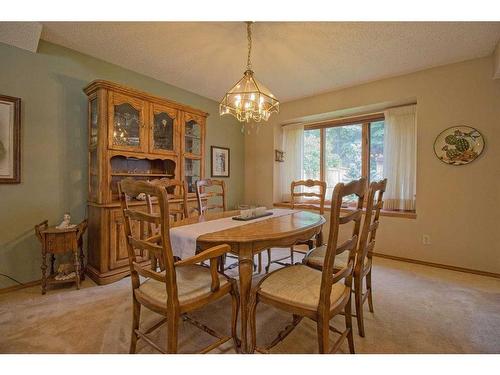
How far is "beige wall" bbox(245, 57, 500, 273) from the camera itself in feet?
8.80

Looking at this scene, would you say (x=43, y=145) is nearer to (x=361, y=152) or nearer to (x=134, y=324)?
(x=134, y=324)

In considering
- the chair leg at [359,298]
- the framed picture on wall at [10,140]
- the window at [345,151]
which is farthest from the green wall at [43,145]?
the window at [345,151]

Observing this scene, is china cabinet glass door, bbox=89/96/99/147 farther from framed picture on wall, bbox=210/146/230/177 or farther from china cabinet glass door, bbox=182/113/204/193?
framed picture on wall, bbox=210/146/230/177

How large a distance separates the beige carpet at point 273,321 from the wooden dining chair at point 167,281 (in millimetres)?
379

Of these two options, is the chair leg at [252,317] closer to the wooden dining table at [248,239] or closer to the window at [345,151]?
the wooden dining table at [248,239]

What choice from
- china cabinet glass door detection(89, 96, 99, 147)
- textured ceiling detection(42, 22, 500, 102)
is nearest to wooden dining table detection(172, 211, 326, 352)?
china cabinet glass door detection(89, 96, 99, 147)

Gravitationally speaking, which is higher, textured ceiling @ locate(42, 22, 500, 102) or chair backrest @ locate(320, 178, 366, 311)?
textured ceiling @ locate(42, 22, 500, 102)

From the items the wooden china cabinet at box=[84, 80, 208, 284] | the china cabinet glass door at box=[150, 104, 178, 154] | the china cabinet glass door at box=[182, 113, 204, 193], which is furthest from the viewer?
the china cabinet glass door at box=[182, 113, 204, 193]

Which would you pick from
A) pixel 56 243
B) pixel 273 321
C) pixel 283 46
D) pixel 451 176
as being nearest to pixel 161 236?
pixel 273 321

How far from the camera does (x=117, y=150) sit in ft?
8.32

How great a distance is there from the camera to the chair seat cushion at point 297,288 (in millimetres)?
1262

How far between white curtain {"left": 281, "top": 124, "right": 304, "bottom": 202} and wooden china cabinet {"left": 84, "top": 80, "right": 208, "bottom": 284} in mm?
2012
